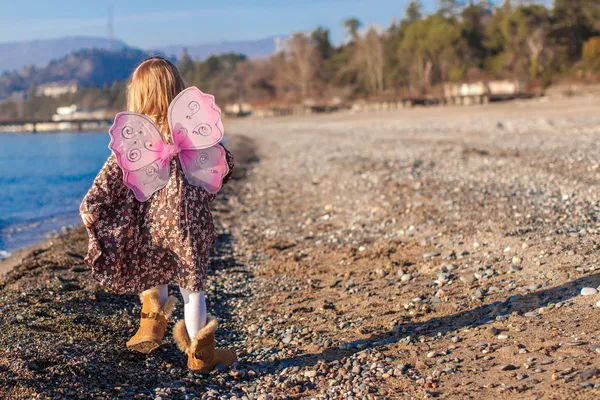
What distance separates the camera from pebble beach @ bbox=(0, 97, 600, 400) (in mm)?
3479

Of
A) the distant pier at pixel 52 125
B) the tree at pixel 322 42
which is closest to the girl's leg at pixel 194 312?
the tree at pixel 322 42

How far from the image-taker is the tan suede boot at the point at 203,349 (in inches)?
149

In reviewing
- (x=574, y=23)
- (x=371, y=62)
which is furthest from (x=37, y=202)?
(x=371, y=62)

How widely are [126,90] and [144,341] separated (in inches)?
57.3

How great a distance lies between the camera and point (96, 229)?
3.71 meters

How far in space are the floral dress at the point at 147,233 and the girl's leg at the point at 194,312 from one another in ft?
0.23

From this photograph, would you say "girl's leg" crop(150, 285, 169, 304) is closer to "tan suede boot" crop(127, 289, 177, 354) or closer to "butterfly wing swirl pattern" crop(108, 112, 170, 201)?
"tan suede boot" crop(127, 289, 177, 354)

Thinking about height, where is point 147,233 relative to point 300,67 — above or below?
below

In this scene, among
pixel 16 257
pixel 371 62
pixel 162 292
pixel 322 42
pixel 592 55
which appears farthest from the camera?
pixel 322 42

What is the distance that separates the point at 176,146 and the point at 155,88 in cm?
34

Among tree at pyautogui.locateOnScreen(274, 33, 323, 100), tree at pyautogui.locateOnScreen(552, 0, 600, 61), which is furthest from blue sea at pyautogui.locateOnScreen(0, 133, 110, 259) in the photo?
tree at pyautogui.locateOnScreen(274, 33, 323, 100)

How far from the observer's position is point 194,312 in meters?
3.81

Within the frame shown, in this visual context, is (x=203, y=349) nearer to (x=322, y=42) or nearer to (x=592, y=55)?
(x=592, y=55)

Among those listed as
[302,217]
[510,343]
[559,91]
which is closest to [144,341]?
[510,343]
